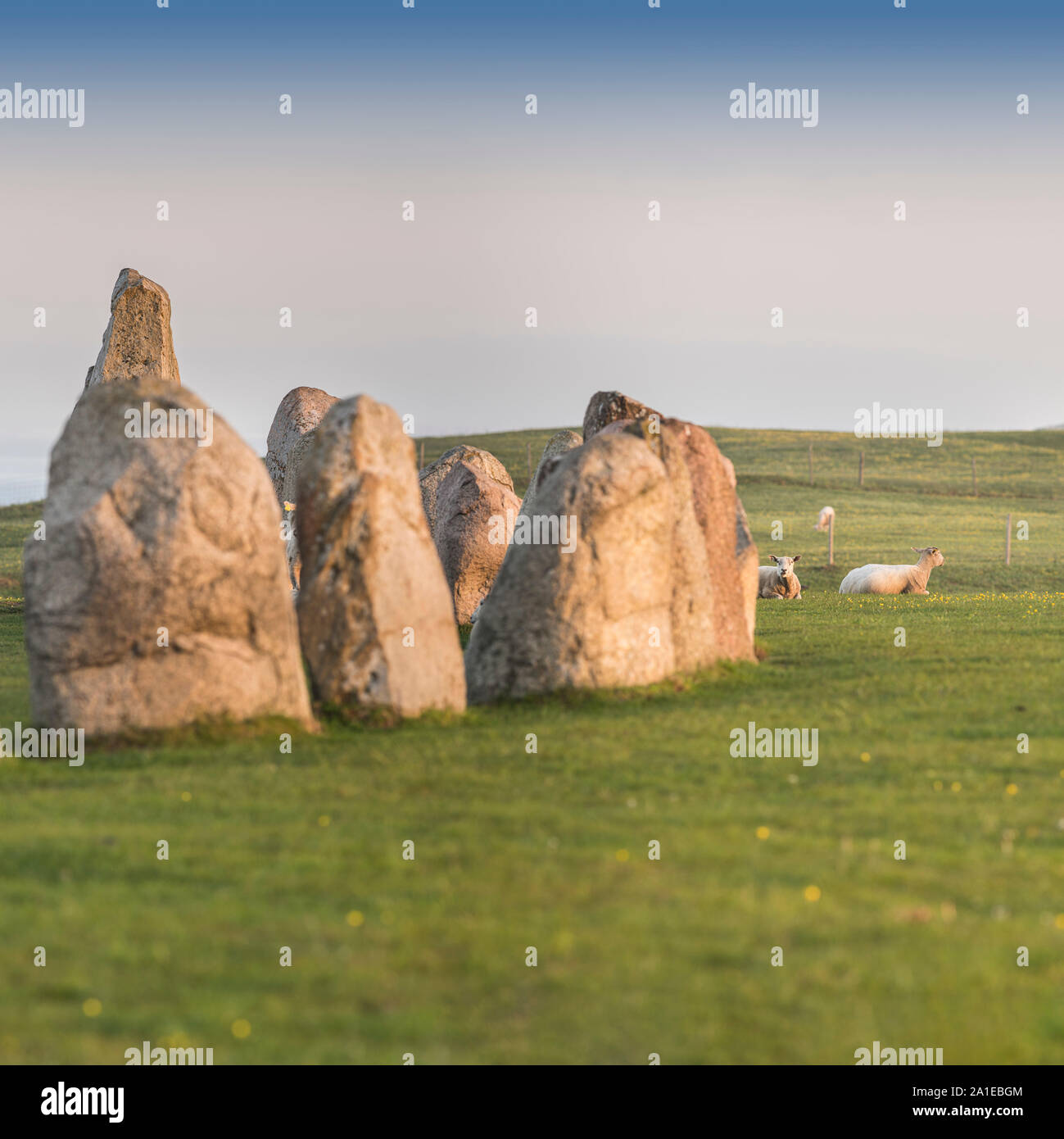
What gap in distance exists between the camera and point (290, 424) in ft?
105

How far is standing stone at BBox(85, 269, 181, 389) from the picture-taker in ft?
91.1

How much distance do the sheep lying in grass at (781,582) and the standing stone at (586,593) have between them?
15.3 m

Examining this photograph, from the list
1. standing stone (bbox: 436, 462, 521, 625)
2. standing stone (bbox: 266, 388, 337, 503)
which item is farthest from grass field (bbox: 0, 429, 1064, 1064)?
standing stone (bbox: 266, 388, 337, 503)

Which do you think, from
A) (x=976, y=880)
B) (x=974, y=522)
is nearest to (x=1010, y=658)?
(x=976, y=880)

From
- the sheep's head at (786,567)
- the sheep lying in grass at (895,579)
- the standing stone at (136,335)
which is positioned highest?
the standing stone at (136,335)

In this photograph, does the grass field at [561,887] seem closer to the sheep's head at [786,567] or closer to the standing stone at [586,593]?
the standing stone at [586,593]

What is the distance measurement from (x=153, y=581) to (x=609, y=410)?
11681 mm

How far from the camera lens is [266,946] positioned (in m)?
8.09

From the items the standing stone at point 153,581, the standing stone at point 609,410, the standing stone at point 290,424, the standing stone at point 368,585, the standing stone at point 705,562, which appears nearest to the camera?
the standing stone at point 153,581

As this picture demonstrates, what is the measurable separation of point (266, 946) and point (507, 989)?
1.73 meters

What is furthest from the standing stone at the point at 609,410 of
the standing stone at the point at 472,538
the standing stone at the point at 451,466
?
the standing stone at the point at 451,466

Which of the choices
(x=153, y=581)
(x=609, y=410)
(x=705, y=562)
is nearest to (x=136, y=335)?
(x=609, y=410)

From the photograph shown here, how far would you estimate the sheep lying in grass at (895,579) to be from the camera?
32.7m
